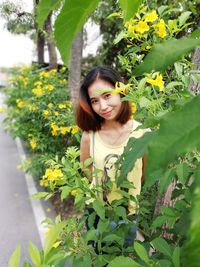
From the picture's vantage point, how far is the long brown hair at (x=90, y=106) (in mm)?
1716

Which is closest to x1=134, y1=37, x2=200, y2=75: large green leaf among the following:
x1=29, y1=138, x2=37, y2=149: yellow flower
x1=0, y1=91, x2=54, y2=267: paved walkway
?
x1=0, y1=91, x2=54, y2=267: paved walkway

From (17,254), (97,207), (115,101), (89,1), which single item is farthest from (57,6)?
(115,101)

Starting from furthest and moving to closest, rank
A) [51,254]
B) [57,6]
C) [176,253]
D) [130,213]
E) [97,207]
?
[130,213]
[97,207]
[176,253]
[51,254]
[57,6]

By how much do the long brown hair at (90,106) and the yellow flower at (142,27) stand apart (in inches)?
17.9

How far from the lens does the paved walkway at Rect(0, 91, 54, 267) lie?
340cm

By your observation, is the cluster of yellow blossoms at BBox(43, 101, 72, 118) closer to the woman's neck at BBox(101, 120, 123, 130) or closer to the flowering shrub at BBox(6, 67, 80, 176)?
the flowering shrub at BBox(6, 67, 80, 176)

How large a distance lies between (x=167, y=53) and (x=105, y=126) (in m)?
1.54

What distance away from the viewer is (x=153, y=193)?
2.08m

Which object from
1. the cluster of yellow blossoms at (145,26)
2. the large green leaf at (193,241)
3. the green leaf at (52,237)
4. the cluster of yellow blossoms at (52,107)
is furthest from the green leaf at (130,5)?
the cluster of yellow blossoms at (52,107)

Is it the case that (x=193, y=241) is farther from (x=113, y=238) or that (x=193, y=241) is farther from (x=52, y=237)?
(x=113, y=238)

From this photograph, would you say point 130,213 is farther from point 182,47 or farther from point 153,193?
point 182,47

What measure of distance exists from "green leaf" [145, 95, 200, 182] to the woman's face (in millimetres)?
1388

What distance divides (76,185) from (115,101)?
45 cm

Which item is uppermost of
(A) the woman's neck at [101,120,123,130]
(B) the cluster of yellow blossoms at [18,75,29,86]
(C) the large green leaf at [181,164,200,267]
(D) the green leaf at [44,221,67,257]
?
(B) the cluster of yellow blossoms at [18,75,29,86]
